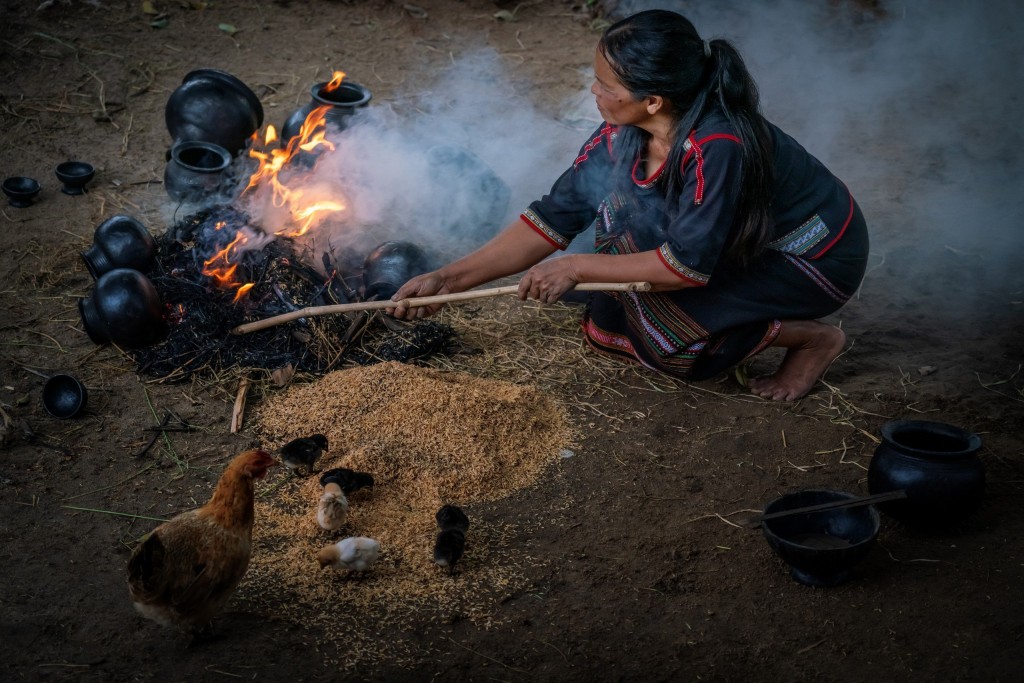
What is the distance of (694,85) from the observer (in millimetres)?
3479

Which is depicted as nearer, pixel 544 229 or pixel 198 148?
pixel 544 229

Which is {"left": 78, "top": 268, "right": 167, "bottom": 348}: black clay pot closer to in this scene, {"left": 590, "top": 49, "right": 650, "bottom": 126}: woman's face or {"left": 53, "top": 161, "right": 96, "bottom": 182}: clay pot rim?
{"left": 53, "top": 161, "right": 96, "bottom": 182}: clay pot rim

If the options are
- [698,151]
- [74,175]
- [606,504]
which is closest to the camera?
[698,151]

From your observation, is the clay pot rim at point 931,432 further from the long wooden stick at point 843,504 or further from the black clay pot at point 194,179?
the black clay pot at point 194,179

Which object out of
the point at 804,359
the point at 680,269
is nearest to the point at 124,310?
the point at 680,269

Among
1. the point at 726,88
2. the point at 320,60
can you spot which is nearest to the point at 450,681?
the point at 726,88

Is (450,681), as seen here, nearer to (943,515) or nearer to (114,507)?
(114,507)

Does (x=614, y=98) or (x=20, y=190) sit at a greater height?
(x=614, y=98)

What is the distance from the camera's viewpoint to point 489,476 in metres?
3.68

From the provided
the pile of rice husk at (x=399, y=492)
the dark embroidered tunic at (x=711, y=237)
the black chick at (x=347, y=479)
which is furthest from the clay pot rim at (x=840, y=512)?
the black chick at (x=347, y=479)

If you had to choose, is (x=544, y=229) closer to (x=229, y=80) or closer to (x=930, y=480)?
(x=930, y=480)

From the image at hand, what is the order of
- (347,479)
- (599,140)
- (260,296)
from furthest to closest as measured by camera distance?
1. (260,296)
2. (599,140)
3. (347,479)

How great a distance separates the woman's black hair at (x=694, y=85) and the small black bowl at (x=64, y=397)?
2780mm

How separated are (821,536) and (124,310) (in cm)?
336
